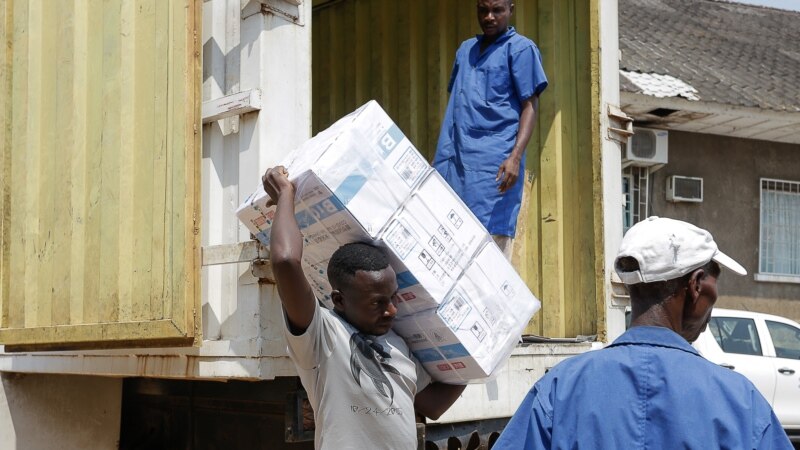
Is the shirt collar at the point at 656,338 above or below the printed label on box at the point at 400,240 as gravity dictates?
below

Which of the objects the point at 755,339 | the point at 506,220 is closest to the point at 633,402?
the point at 506,220

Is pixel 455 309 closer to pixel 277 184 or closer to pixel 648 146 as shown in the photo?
pixel 277 184

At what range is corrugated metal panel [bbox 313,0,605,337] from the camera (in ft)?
15.6

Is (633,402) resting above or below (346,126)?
below

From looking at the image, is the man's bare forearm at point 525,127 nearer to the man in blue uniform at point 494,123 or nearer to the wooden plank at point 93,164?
the man in blue uniform at point 494,123

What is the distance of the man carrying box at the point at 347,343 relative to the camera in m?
2.56

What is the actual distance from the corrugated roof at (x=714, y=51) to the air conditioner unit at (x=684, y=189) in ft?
3.78

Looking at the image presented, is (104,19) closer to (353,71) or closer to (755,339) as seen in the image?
(353,71)

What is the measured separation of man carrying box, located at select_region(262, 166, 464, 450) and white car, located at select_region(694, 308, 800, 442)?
6.64m

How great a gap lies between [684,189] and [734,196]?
0.90 meters

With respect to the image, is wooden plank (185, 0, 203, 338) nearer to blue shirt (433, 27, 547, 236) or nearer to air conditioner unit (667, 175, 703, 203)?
blue shirt (433, 27, 547, 236)

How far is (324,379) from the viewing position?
8.63ft

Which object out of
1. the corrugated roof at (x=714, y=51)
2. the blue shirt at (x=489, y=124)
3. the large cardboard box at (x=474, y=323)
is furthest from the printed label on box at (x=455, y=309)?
the corrugated roof at (x=714, y=51)

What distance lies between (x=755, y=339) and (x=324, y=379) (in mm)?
7243
